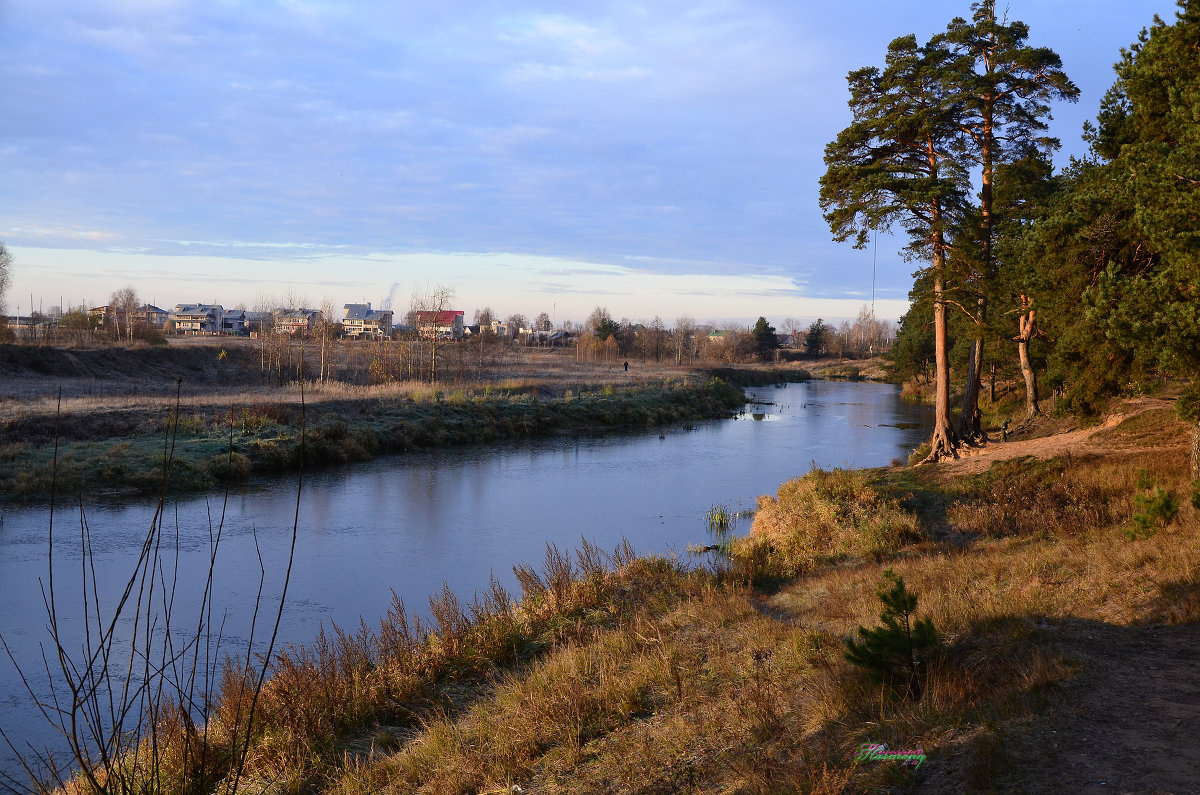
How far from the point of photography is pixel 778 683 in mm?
6355

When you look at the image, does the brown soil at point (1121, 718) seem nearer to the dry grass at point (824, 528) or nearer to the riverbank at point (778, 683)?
the riverbank at point (778, 683)

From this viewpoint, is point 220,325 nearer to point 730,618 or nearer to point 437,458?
point 437,458

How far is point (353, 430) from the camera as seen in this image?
27.2 m

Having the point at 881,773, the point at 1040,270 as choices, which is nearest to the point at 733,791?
the point at 881,773

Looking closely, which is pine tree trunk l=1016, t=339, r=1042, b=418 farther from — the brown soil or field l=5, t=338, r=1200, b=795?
the brown soil

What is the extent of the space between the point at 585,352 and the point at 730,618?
7644cm

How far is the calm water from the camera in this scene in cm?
1170

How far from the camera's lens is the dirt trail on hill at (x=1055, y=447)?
1571cm

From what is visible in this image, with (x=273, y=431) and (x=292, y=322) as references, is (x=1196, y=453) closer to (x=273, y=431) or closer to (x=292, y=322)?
(x=273, y=431)

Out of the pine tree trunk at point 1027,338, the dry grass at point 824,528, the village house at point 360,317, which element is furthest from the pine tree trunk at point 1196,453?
the village house at point 360,317

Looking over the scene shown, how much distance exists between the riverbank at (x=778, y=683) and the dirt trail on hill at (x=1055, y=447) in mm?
3969

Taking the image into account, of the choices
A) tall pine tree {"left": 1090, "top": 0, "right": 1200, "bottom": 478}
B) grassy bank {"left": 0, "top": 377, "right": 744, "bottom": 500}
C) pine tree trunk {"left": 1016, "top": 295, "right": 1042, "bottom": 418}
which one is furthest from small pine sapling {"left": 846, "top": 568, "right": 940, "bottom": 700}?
pine tree trunk {"left": 1016, "top": 295, "right": 1042, "bottom": 418}

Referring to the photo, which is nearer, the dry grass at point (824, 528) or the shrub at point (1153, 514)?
the shrub at point (1153, 514)

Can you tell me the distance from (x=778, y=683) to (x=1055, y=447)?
13104mm
